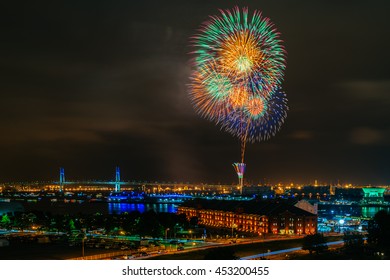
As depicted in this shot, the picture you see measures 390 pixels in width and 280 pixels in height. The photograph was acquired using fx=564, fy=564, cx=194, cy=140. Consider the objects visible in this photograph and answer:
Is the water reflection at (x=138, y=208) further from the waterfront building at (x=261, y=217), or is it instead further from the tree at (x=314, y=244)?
the tree at (x=314, y=244)

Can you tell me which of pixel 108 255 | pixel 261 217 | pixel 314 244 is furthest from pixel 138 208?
pixel 314 244

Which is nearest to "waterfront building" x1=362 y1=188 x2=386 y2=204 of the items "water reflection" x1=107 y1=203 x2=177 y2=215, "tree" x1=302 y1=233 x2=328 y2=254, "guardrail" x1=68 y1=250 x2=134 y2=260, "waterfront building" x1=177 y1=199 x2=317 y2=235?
"water reflection" x1=107 y1=203 x2=177 y2=215

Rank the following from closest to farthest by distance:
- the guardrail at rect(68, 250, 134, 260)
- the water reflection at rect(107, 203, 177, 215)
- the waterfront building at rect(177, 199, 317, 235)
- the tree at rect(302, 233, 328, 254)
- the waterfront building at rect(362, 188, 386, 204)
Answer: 1. the guardrail at rect(68, 250, 134, 260)
2. the tree at rect(302, 233, 328, 254)
3. the waterfront building at rect(177, 199, 317, 235)
4. the water reflection at rect(107, 203, 177, 215)
5. the waterfront building at rect(362, 188, 386, 204)

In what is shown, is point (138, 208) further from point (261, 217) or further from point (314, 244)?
point (314, 244)

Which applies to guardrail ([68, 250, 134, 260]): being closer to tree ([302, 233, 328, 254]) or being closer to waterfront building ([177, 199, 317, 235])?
tree ([302, 233, 328, 254])

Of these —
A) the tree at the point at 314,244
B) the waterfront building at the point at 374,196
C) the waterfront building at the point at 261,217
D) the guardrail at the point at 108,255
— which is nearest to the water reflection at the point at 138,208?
the waterfront building at the point at 261,217
